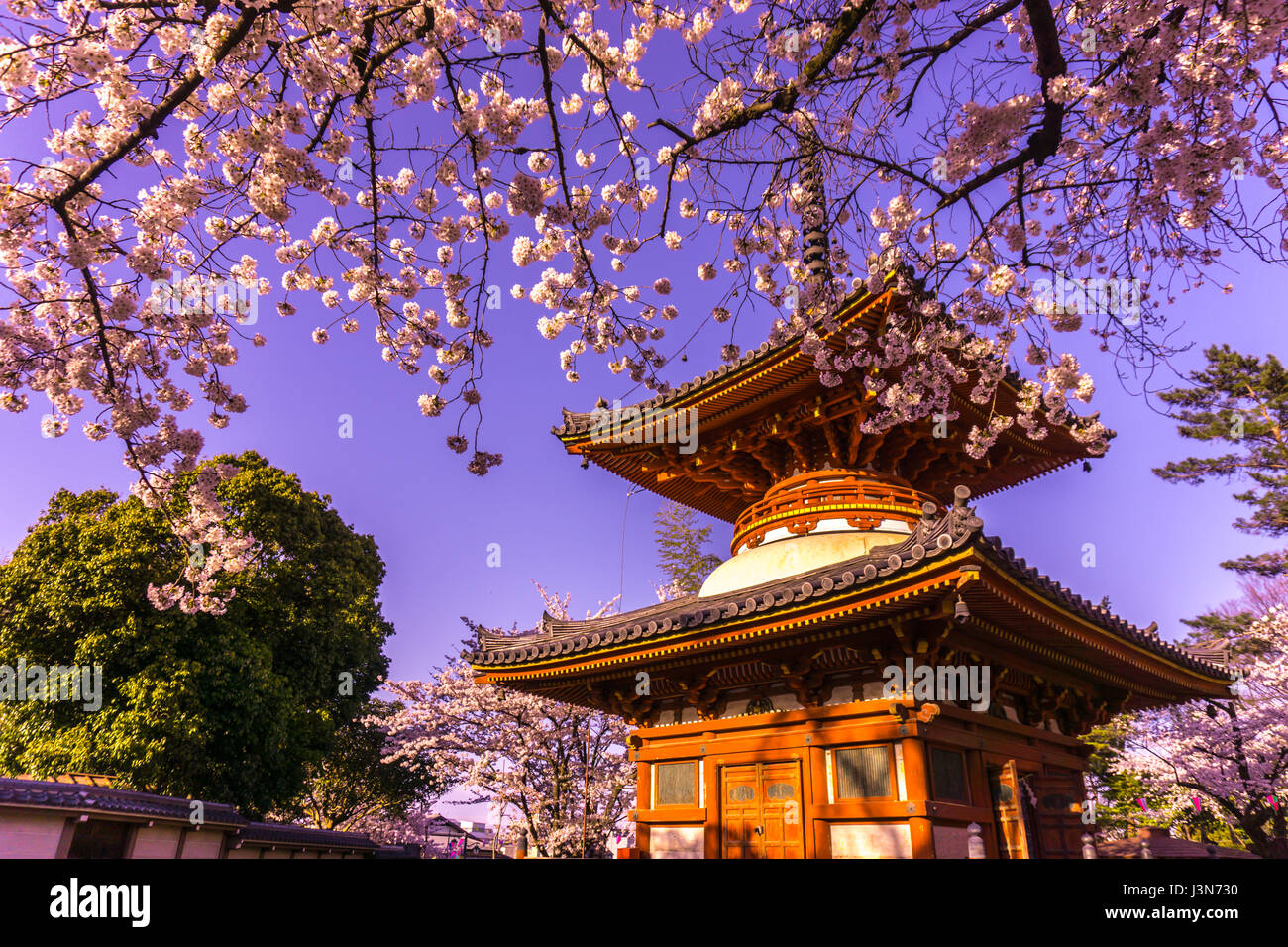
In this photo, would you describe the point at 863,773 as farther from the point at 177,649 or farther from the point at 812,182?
the point at 177,649

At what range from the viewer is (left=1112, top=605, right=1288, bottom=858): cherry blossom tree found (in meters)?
18.5

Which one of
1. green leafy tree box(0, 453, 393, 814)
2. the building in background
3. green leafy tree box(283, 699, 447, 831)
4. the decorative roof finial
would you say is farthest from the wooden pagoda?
green leafy tree box(283, 699, 447, 831)

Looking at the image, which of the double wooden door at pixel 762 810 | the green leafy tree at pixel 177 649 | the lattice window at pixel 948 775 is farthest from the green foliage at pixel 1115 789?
the green leafy tree at pixel 177 649

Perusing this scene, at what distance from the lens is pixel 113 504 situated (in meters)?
18.5

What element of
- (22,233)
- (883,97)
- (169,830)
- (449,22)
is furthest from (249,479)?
(883,97)

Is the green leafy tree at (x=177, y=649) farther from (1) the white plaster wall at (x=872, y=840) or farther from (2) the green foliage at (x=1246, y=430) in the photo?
(2) the green foliage at (x=1246, y=430)

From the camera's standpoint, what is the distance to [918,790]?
667 centimetres

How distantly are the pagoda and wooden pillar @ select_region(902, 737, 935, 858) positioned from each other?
21 millimetres

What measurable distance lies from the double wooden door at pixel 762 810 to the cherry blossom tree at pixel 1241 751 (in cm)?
1659

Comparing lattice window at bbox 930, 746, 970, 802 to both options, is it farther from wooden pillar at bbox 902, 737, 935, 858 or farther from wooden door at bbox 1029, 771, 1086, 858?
wooden door at bbox 1029, 771, 1086, 858

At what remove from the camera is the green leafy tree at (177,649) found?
15.2 meters
